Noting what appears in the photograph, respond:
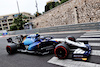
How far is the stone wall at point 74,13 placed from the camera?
16484 mm

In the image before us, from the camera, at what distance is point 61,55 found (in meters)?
3.70

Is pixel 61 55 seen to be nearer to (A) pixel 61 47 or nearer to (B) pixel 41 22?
(A) pixel 61 47

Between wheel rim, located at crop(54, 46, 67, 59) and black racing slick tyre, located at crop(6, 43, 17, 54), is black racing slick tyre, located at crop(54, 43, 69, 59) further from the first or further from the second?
black racing slick tyre, located at crop(6, 43, 17, 54)

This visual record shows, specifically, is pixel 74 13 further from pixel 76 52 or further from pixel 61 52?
pixel 76 52

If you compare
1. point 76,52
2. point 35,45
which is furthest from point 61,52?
point 35,45

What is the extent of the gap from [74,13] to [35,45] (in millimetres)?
16632

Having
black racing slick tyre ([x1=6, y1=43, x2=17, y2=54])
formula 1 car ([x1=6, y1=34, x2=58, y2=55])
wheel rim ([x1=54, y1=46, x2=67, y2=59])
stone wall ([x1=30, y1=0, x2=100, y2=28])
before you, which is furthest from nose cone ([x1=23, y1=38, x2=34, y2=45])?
stone wall ([x1=30, y1=0, x2=100, y2=28])

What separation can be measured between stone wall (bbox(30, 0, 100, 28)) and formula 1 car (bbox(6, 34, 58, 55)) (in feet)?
48.9

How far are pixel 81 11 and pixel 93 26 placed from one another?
8796 millimetres

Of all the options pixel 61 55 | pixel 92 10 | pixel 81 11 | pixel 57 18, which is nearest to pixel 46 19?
pixel 57 18

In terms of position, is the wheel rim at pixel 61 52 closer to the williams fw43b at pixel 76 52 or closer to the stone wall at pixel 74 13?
the williams fw43b at pixel 76 52

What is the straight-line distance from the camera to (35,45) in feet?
15.2

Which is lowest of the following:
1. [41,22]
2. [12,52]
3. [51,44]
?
[12,52]

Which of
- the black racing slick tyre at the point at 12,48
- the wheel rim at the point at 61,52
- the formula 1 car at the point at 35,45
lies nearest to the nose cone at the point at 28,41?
the formula 1 car at the point at 35,45
